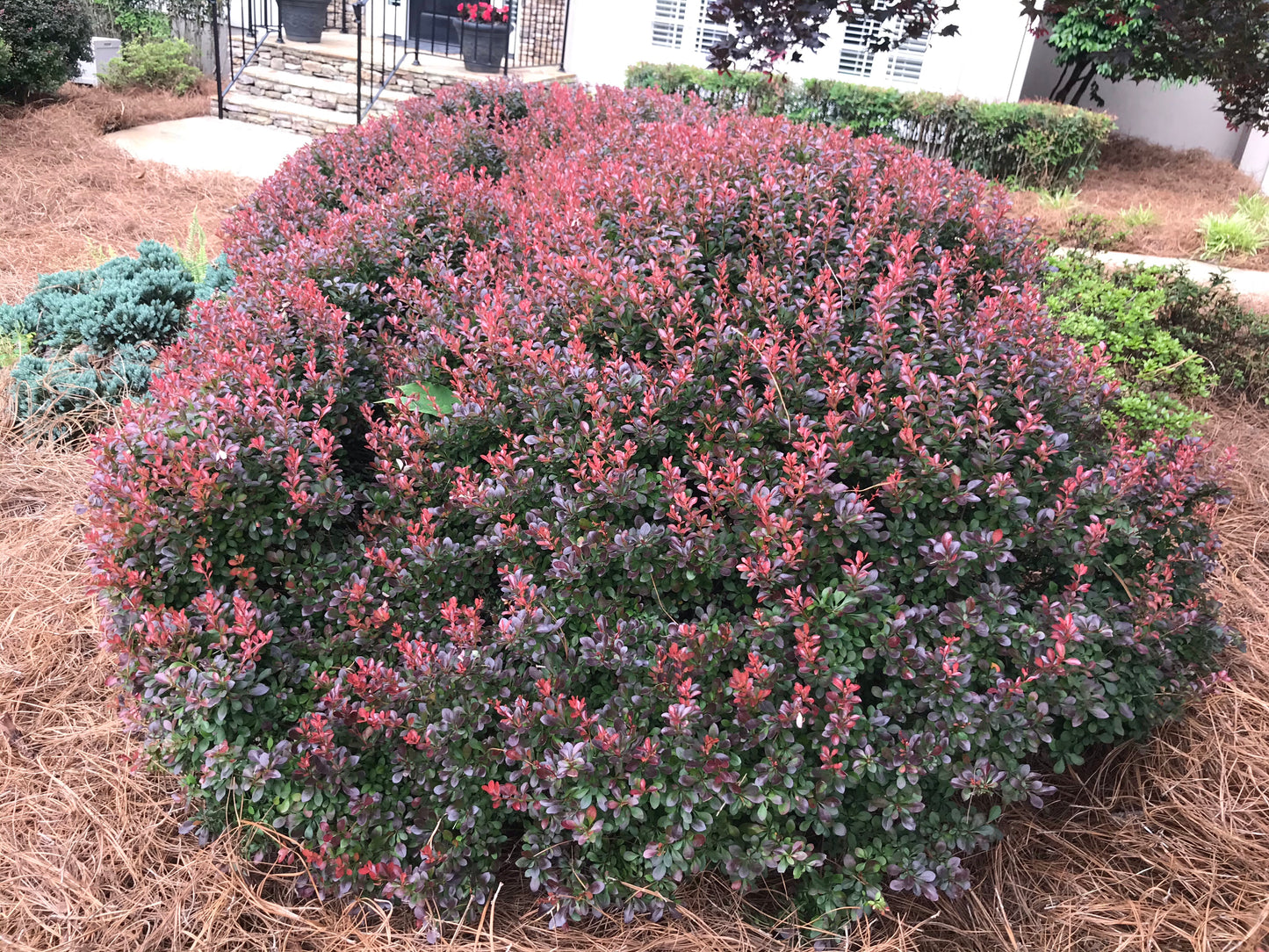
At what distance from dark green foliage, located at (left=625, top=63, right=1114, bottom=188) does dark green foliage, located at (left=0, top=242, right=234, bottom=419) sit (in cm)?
598

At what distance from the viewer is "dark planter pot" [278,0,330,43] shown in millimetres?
10852

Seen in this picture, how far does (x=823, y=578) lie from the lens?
1876 millimetres

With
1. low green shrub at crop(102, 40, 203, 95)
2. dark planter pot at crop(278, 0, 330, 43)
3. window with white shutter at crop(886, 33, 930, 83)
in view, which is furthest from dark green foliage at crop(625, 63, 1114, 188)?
low green shrub at crop(102, 40, 203, 95)

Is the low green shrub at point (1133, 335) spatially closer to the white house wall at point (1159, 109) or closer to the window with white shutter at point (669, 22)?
the window with white shutter at point (669, 22)

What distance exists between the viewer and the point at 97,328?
3807 mm

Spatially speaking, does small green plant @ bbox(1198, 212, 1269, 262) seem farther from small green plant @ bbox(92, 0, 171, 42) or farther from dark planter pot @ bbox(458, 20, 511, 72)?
small green plant @ bbox(92, 0, 171, 42)

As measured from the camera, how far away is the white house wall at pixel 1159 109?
41.7 ft

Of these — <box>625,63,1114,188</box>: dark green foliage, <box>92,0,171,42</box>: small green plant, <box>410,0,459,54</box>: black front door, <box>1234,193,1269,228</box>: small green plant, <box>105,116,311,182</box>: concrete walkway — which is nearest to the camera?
<box>1234,193,1269,228</box>: small green plant

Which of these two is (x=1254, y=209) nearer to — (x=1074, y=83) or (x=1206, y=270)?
(x=1206, y=270)

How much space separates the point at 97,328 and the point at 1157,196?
384 inches

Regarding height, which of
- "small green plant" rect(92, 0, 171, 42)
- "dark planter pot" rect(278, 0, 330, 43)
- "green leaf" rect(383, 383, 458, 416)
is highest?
"dark planter pot" rect(278, 0, 330, 43)

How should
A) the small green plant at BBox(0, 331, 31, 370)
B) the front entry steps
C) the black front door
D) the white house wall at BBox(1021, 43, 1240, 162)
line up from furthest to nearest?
the black front door → the white house wall at BBox(1021, 43, 1240, 162) → the front entry steps → the small green plant at BBox(0, 331, 31, 370)

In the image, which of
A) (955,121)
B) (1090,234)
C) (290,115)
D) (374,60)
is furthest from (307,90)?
(1090,234)

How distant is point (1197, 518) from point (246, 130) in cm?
992
